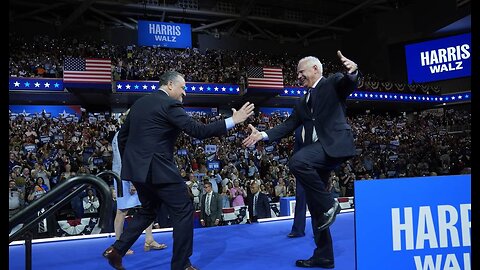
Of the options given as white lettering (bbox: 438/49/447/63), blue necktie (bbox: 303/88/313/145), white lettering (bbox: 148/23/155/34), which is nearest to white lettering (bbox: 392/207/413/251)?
blue necktie (bbox: 303/88/313/145)

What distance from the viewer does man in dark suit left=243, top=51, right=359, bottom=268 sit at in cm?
305

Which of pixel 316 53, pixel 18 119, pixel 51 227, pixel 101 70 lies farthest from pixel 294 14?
pixel 51 227

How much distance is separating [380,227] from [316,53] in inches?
1099

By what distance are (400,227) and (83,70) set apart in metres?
14.6

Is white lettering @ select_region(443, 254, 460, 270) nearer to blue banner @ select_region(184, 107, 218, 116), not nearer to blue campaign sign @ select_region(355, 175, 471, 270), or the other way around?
blue campaign sign @ select_region(355, 175, 471, 270)

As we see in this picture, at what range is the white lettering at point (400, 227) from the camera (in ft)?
7.22

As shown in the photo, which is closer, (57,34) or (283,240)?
(283,240)

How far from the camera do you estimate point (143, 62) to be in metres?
19.1

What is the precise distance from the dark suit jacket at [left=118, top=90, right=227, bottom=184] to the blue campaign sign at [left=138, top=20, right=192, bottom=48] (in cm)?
1696

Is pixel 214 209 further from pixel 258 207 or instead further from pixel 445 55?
pixel 445 55

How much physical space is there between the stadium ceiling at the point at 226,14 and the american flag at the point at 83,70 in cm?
640

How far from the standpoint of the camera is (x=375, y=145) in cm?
1608

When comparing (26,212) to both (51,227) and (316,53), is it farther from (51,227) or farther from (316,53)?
(316,53)

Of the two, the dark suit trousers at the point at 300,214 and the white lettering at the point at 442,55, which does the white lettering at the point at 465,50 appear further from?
the dark suit trousers at the point at 300,214
